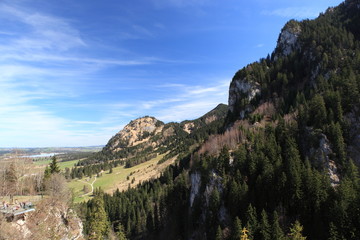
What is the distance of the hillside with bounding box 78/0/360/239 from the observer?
50.4 meters

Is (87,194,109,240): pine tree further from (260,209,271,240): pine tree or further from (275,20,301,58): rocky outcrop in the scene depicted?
(275,20,301,58): rocky outcrop

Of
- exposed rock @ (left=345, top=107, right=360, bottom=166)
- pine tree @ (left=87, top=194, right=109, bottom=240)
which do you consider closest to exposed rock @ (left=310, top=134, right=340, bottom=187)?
exposed rock @ (left=345, top=107, right=360, bottom=166)

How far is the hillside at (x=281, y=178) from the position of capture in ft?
165

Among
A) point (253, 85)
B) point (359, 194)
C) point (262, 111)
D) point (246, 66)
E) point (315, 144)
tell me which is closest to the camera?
point (359, 194)

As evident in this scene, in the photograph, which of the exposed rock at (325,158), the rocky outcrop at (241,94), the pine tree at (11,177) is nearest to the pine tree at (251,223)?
the exposed rock at (325,158)

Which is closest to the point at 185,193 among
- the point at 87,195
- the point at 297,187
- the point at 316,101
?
the point at 297,187

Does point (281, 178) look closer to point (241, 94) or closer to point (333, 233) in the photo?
point (333, 233)

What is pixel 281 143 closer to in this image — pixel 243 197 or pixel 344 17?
pixel 243 197

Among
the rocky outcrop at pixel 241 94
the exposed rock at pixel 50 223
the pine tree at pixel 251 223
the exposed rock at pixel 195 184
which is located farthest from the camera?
the rocky outcrop at pixel 241 94

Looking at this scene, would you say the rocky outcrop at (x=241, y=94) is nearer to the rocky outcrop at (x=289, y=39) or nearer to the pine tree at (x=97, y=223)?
the rocky outcrop at (x=289, y=39)

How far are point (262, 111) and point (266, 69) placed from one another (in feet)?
178

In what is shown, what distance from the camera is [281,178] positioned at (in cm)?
5803

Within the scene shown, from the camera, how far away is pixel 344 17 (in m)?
182

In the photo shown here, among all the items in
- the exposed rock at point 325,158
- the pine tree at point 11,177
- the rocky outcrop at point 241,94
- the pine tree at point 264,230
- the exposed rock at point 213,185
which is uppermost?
the rocky outcrop at point 241,94
